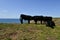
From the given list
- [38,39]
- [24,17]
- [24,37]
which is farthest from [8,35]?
[24,17]

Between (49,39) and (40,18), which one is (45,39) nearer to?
(49,39)

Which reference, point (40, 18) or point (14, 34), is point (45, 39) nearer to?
point (14, 34)

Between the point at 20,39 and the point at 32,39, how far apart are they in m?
1.16

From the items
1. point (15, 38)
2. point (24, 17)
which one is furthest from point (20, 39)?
point (24, 17)

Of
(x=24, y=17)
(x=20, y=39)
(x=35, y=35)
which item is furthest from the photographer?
(x=24, y=17)

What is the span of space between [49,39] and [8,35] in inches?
171

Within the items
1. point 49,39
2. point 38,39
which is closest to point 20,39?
point 38,39

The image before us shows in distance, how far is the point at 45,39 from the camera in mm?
16875

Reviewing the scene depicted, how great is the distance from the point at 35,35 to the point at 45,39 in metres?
1.60

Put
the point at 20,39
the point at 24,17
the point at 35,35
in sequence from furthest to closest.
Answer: the point at 24,17
the point at 35,35
the point at 20,39

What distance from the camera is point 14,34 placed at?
18.5 metres

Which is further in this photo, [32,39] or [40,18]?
[40,18]

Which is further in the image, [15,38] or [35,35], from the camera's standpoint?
[35,35]

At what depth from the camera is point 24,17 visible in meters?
31.0
